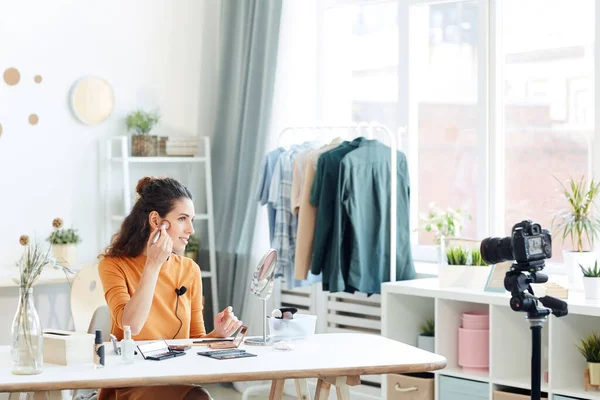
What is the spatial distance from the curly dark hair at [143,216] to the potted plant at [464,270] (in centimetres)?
130

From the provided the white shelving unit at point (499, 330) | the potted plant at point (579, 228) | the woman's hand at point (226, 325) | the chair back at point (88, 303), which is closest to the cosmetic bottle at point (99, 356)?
the woman's hand at point (226, 325)

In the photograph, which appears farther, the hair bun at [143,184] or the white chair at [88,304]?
the white chair at [88,304]

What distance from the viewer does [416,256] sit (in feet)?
14.9

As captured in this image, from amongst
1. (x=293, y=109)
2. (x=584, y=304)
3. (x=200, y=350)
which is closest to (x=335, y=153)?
(x=293, y=109)

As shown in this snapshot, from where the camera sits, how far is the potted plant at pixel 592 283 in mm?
3320

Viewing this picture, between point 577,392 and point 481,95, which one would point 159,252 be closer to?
point 577,392

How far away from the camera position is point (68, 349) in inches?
95.6

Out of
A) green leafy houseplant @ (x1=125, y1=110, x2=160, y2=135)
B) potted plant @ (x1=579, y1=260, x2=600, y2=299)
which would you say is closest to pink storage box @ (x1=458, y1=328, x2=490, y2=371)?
potted plant @ (x1=579, y1=260, x2=600, y2=299)

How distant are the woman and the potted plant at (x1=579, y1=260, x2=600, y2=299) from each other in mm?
1361

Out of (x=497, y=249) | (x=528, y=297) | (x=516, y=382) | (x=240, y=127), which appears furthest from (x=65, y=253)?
(x=528, y=297)

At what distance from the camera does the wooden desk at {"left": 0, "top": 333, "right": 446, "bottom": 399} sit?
7.43ft

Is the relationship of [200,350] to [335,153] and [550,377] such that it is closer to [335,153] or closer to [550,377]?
[550,377]

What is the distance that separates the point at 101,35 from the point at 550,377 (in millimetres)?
2999

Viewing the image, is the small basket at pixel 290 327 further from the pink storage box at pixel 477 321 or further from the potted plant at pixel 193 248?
the potted plant at pixel 193 248
